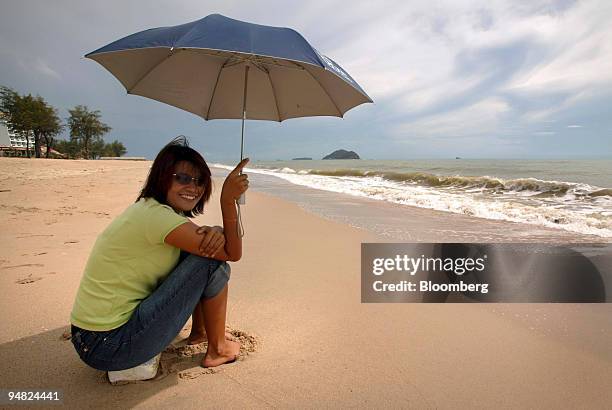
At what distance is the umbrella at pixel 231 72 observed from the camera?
7.26 feet

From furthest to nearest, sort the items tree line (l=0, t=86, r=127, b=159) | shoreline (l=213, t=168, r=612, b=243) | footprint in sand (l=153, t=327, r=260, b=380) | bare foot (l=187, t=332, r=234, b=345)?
tree line (l=0, t=86, r=127, b=159) < shoreline (l=213, t=168, r=612, b=243) < bare foot (l=187, t=332, r=234, b=345) < footprint in sand (l=153, t=327, r=260, b=380)

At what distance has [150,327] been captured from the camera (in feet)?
5.88

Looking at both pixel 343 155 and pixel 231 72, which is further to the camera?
pixel 343 155

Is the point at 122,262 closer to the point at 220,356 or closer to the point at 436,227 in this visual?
the point at 220,356

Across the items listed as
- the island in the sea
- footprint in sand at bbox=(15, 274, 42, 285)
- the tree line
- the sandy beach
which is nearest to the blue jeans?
the sandy beach

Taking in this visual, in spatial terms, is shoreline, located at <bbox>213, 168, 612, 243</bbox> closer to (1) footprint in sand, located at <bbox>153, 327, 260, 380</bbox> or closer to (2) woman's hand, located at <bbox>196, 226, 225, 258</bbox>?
(1) footprint in sand, located at <bbox>153, 327, 260, 380</bbox>

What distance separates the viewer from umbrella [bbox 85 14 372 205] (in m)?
2.21

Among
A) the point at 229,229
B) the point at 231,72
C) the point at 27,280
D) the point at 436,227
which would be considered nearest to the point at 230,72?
the point at 231,72

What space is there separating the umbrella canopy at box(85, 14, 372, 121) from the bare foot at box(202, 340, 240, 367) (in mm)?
1830

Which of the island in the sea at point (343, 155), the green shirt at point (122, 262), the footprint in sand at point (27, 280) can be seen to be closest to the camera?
the green shirt at point (122, 262)

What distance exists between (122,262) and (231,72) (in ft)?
6.97

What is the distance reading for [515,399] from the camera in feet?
6.62

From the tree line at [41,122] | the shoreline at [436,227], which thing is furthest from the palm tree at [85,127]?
the shoreline at [436,227]

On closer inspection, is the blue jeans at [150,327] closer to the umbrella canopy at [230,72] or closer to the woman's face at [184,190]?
the woman's face at [184,190]
